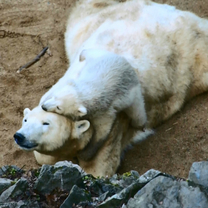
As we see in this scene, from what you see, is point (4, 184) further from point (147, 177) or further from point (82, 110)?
point (82, 110)

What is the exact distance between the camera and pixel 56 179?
12.9ft

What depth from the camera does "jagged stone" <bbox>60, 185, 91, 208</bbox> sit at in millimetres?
3652

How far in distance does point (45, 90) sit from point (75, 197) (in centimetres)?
328

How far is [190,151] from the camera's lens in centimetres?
588

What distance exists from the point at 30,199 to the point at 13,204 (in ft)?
0.49

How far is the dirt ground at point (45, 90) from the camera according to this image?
19.3ft

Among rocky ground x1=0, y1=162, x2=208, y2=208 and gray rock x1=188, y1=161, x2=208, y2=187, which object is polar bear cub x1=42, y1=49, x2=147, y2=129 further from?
gray rock x1=188, y1=161, x2=208, y2=187

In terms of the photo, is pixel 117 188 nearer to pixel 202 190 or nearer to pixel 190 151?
pixel 202 190

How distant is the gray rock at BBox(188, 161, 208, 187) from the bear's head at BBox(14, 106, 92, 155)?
176 cm

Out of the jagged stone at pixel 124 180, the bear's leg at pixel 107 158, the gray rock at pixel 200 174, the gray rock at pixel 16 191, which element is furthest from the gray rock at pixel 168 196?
the bear's leg at pixel 107 158

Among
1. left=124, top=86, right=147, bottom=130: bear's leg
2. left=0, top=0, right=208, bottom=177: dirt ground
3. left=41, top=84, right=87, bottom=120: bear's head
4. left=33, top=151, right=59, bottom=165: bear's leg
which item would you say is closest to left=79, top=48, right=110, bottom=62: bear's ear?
left=124, top=86, right=147, bottom=130: bear's leg

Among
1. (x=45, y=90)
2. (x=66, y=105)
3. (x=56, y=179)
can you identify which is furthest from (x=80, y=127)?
(x=45, y=90)

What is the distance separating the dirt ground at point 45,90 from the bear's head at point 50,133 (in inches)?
29.2

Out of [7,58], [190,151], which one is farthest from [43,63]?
[190,151]
